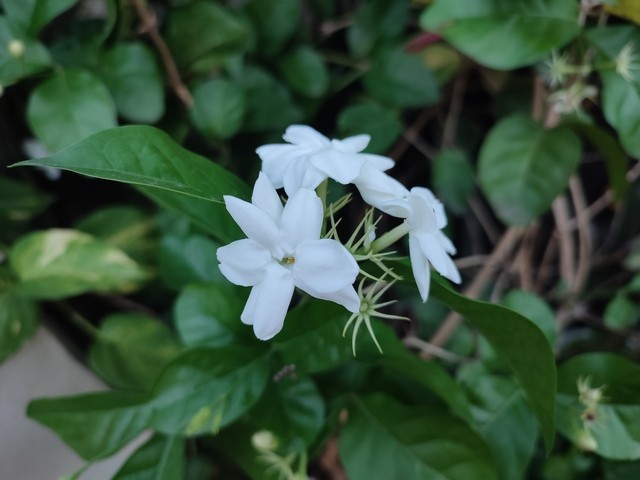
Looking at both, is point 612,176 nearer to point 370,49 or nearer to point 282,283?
point 370,49

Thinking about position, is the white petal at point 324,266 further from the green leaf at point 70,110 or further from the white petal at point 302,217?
the green leaf at point 70,110

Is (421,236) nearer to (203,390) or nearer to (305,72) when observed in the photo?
(203,390)

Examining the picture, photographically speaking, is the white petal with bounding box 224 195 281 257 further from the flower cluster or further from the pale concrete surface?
the pale concrete surface

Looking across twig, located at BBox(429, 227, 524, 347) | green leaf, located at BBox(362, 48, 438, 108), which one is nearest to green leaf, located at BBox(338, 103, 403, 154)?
green leaf, located at BBox(362, 48, 438, 108)

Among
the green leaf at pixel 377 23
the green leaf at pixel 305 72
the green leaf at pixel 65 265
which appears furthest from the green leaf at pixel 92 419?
the green leaf at pixel 377 23

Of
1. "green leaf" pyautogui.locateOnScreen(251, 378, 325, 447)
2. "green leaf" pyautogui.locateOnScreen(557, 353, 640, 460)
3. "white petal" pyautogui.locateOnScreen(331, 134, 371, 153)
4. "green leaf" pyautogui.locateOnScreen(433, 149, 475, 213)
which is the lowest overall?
"green leaf" pyautogui.locateOnScreen(557, 353, 640, 460)

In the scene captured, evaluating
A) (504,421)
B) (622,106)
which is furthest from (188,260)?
(622,106)
